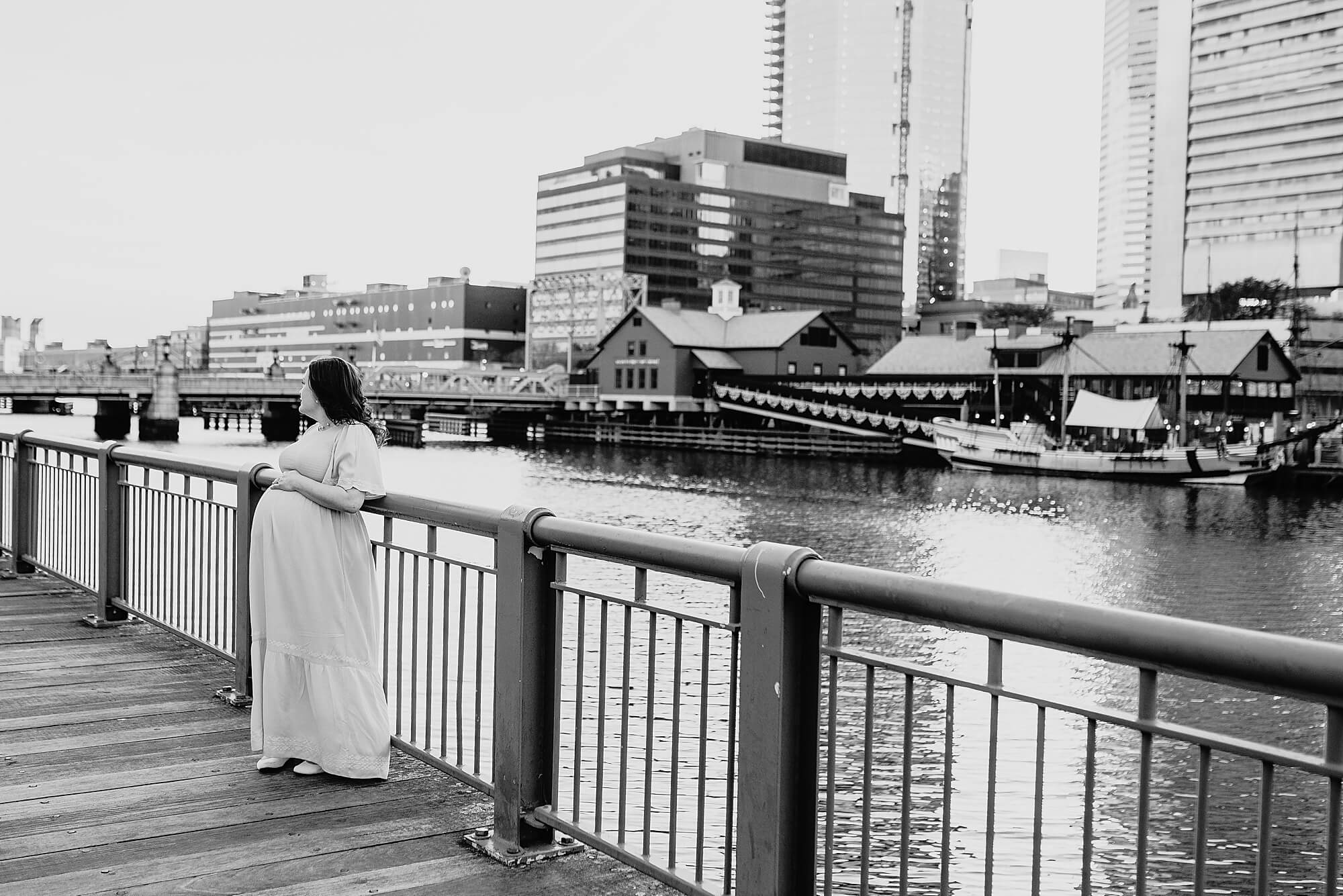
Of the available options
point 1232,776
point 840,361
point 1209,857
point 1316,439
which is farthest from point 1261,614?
point 840,361

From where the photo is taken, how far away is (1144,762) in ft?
8.82

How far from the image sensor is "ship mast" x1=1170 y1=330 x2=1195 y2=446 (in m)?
67.6

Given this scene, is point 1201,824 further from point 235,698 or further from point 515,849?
point 235,698

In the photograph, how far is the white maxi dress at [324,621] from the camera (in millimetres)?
5312

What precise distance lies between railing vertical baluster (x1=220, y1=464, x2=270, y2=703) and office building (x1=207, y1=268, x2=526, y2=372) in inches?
5516

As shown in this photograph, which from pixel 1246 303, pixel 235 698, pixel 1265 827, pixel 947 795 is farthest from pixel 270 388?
pixel 1265 827

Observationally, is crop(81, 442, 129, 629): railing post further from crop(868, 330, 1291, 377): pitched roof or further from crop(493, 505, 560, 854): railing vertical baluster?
crop(868, 330, 1291, 377): pitched roof

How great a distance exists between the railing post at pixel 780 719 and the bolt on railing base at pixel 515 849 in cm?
123

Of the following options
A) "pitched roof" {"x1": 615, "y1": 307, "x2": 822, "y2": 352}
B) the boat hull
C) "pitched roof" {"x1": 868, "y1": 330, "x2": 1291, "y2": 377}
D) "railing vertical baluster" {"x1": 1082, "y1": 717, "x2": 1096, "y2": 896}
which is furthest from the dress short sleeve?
"pitched roof" {"x1": 615, "y1": 307, "x2": 822, "y2": 352}

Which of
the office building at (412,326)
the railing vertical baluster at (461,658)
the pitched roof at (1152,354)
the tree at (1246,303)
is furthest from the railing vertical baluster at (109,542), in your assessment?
the office building at (412,326)

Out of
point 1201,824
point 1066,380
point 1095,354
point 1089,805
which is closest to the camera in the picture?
point 1201,824

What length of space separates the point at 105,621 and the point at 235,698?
2695 mm

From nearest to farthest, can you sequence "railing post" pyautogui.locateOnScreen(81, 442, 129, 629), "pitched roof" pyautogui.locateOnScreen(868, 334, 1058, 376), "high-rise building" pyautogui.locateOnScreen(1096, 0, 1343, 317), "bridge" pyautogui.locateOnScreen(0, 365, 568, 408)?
"railing post" pyautogui.locateOnScreen(81, 442, 129, 629) < "pitched roof" pyautogui.locateOnScreen(868, 334, 1058, 376) < "bridge" pyautogui.locateOnScreen(0, 365, 568, 408) < "high-rise building" pyautogui.locateOnScreen(1096, 0, 1343, 317)

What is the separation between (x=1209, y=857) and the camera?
11859 millimetres
